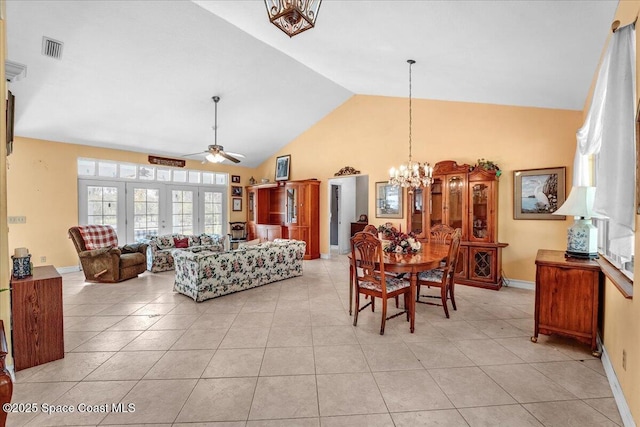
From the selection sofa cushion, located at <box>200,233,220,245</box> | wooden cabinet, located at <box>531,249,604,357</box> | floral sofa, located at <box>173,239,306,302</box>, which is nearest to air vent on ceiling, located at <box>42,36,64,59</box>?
floral sofa, located at <box>173,239,306,302</box>

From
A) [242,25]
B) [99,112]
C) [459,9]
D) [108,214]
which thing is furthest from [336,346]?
[108,214]

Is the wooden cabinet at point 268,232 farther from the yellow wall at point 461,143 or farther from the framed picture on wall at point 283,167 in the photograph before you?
the framed picture on wall at point 283,167

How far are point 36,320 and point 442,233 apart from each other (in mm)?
4730

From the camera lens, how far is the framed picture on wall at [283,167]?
26.7 ft

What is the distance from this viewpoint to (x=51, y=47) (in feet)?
11.4

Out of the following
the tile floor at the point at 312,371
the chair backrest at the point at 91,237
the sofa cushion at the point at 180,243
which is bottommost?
the tile floor at the point at 312,371

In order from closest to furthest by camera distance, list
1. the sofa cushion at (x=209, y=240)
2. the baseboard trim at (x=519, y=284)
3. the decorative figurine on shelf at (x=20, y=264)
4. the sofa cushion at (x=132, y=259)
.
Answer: the decorative figurine on shelf at (x=20, y=264) → the baseboard trim at (x=519, y=284) → the sofa cushion at (x=132, y=259) → the sofa cushion at (x=209, y=240)

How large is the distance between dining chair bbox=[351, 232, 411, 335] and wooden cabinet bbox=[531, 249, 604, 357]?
1229 mm

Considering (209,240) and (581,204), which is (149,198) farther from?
(581,204)

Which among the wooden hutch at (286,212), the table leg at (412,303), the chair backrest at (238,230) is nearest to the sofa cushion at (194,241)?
the chair backrest at (238,230)

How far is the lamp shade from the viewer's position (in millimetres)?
2816

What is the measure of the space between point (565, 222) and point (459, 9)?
3.68 m

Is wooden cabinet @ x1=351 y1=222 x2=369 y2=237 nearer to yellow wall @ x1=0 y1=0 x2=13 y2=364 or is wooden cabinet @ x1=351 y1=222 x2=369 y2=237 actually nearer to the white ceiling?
the white ceiling

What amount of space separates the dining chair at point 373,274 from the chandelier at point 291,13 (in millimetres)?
1941
